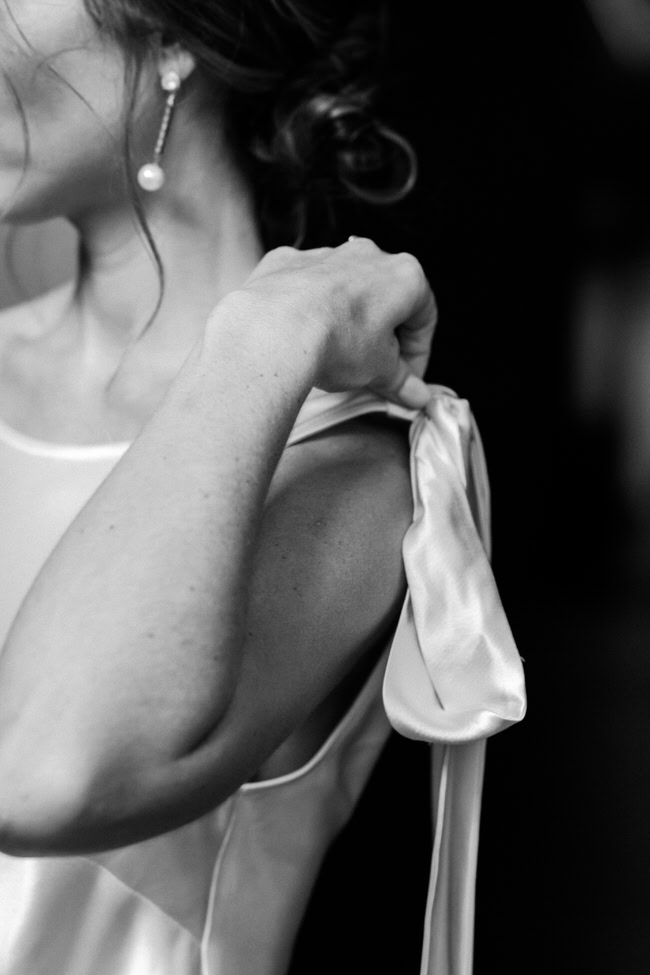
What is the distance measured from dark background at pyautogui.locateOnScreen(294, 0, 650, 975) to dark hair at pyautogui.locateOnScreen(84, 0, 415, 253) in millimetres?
150

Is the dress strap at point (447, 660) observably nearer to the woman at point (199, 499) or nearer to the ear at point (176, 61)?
the woman at point (199, 499)

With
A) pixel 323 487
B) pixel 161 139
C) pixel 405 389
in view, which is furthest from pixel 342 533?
pixel 161 139

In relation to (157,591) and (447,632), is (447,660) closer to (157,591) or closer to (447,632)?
(447,632)

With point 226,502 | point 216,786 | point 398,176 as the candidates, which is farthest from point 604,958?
point 398,176

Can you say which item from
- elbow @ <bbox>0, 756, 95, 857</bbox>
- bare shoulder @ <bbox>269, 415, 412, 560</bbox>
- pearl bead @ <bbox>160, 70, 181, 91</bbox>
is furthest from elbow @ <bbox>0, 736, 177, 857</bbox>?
pearl bead @ <bbox>160, 70, 181, 91</bbox>

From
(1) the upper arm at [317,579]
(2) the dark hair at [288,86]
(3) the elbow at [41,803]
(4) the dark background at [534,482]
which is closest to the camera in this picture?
(3) the elbow at [41,803]

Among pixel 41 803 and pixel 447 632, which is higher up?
pixel 41 803

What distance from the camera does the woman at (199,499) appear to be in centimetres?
72

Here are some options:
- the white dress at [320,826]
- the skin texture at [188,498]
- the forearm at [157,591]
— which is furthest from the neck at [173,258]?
the forearm at [157,591]

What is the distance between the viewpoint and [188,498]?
75cm

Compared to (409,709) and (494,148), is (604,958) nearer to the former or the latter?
(409,709)

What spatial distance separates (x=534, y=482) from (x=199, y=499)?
867 millimetres

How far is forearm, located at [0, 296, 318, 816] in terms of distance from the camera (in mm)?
698

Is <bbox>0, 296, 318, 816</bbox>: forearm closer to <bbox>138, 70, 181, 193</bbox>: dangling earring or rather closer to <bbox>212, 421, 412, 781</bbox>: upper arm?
<bbox>212, 421, 412, 781</bbox>: upper arm
